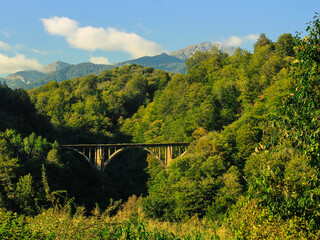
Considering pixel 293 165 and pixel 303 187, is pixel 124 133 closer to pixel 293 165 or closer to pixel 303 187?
pixel 293 165

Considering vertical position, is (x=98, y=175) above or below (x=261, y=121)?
below

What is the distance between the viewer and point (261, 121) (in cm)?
3325

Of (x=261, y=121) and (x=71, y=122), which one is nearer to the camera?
(x=261, y=121)

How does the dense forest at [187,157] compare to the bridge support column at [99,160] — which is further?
the bridge support column at [99,160]

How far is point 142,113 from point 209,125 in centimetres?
3082

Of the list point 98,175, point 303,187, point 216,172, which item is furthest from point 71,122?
point 303,187

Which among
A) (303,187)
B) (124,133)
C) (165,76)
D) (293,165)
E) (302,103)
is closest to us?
(302,103)

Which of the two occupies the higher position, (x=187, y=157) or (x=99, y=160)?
(x=187, y=157)

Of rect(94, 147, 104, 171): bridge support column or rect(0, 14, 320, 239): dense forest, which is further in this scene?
rect(94, 147, 104, 171): bridge support column

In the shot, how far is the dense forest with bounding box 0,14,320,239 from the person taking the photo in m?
7.05

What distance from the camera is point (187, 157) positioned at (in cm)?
3178

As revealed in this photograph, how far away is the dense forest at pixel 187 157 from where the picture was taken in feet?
23.1

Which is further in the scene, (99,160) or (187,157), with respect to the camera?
(99,160)

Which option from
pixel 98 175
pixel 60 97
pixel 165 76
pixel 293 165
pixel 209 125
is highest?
pixel 165 76
